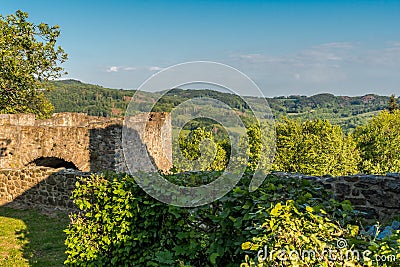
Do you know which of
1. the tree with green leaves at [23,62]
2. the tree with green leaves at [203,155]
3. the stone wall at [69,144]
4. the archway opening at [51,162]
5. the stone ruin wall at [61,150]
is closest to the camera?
the tree with green leaves at [203,155]

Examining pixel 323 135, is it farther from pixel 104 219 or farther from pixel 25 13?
pixel 104 219

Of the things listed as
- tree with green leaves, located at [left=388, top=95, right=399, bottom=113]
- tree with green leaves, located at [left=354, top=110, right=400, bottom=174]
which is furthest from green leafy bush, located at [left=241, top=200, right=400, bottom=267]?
tree with green leaves, located at [left=388, top=95, right=399, bottom=113]

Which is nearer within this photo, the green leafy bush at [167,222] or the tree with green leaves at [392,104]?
the green leafy bush at [167,222]

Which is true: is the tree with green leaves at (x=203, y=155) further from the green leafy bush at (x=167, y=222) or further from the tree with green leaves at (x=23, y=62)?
the tree with green leaves at (x=23, y=62)

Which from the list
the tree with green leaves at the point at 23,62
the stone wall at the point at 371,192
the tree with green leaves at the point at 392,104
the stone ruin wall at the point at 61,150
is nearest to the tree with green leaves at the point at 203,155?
the stone ruin wall at the point at 61,150

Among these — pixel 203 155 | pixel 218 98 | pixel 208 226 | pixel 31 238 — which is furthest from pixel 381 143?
pixel 208 226

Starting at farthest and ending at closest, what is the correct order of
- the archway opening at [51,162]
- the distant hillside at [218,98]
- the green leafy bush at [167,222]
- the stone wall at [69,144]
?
the archway opening at [51,162] < the stone wall at [69,144] < the distant hillside at [218,98] < the green leafy bush at [167,222]
